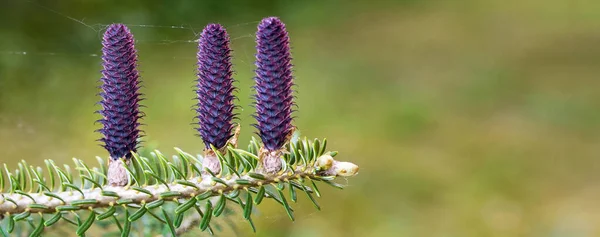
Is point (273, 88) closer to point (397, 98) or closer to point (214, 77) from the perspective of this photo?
point (214, 77)

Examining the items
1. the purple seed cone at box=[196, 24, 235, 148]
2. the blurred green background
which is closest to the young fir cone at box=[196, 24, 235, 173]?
the purple seed cone at box=[196, 24, 235, 148]

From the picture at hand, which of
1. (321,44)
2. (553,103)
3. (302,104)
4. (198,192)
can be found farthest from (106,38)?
(553,103)

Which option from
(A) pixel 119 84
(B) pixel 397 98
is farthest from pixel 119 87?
(B) pixel 397 98

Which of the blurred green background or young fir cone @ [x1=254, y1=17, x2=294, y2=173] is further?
the blurred green background

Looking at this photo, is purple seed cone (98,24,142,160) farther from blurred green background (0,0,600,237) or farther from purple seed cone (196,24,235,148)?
blurred green background (0,0,600,237)

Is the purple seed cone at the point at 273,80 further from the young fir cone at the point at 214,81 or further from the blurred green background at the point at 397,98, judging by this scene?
the blurred green background at the point at 397,98

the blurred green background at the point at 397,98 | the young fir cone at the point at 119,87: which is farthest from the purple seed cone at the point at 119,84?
the blurred green background at the point at 397,98
